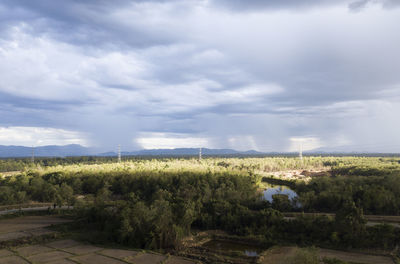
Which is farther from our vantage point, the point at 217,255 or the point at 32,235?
the point at 32,235

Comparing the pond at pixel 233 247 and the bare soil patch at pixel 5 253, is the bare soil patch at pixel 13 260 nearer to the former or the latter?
the bare soil patch at pixel 5 253

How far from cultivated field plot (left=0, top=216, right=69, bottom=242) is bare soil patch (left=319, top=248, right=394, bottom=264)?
3641cm

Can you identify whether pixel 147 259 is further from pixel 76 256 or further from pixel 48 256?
pixel 48 256

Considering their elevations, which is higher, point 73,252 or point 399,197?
point 399,197

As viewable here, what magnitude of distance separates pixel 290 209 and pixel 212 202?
14.8 m

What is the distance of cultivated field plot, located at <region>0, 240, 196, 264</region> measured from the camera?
30281 millimetres

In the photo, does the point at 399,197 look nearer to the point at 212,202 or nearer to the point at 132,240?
the point at 212,202

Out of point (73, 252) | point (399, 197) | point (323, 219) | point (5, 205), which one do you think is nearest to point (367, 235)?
point (323, 219)

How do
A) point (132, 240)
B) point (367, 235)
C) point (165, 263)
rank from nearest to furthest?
point (165, 263), point (367, 235), point (132, 240)

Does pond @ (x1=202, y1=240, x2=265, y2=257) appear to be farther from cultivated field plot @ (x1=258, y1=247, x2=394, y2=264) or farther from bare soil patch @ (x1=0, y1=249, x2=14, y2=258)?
bare soil patch @ (x1=0, y1=249, x2=14, y2=258)

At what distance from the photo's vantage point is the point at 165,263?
29.7m

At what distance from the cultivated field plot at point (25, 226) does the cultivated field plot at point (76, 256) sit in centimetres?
640

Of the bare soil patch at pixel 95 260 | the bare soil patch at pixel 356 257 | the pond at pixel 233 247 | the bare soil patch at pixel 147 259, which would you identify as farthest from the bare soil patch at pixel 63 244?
the bare soil patch at pixel 356 257

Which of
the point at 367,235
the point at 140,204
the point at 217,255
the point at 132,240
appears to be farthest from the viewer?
the point at 140,204
